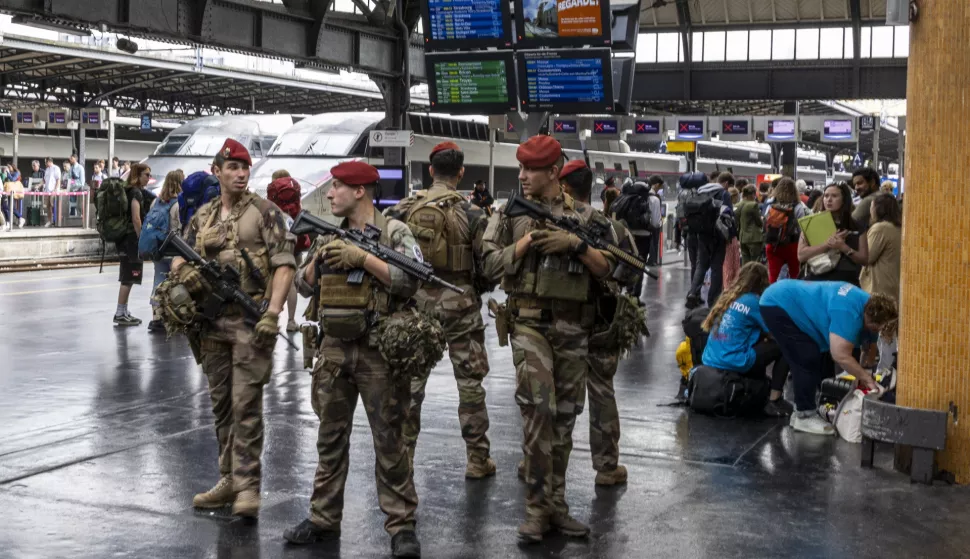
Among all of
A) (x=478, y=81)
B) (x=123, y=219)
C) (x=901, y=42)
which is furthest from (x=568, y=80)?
(x=901, y=42)

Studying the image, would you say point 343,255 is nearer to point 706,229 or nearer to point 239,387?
point 239,387


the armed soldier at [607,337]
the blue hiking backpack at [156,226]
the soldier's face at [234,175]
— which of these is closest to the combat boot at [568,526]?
the armed soldier at [607,337]

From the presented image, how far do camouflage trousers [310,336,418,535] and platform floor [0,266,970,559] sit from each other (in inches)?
10.9

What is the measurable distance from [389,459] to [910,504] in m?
3.05

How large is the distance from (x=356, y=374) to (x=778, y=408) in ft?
15.3

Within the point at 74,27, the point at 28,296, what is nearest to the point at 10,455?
the point at 28,296

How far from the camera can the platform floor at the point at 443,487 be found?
5.87 metres

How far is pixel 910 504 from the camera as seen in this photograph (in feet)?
22.2

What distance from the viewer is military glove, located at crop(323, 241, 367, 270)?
555cm

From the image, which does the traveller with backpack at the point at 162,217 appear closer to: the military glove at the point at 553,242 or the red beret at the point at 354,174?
the red beret at the point at 354,174

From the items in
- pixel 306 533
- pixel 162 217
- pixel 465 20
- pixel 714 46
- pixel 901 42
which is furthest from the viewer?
pixel 714 46

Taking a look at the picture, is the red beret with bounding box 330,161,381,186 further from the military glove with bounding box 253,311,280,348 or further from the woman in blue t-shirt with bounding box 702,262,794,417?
the woman in blue t-shirt with bounding box 702,262,794,417

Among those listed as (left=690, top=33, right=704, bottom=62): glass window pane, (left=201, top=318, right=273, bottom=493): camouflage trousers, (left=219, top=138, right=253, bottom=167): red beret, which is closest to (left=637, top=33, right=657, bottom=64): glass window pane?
(left=690, top=33, right=704, bottom=62): glass window pane

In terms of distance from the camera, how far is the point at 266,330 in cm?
596
